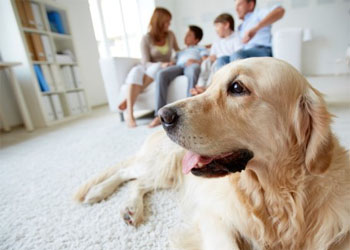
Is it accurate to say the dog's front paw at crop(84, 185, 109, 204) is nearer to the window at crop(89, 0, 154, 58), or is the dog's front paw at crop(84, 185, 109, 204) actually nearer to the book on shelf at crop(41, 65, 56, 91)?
the window at crop(89, 0, 154, 58)

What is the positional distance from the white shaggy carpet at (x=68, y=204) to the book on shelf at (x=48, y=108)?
940 millimetres

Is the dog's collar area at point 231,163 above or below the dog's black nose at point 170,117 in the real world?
below

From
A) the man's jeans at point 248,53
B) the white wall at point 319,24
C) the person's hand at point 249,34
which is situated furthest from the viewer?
the white wall at point 319,24

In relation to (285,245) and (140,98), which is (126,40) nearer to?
(140,98)

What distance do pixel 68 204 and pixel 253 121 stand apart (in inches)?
37.7

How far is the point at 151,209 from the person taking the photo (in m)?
0.93

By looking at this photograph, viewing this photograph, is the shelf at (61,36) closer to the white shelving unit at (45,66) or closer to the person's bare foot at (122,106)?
the white shelving unit at (45,66)

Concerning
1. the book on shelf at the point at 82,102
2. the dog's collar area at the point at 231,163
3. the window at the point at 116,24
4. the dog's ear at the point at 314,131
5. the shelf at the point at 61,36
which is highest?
the shelf at the point at 61,36

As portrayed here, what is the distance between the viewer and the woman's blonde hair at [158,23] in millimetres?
2792

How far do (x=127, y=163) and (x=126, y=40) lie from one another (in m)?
1.62

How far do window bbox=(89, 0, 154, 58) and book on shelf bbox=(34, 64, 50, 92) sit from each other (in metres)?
1.05

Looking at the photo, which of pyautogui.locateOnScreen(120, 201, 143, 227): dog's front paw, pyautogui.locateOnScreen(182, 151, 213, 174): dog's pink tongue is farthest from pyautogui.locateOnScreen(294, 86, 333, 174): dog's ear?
pyautogui.locateOnScreen(120, 201, 143, 227): dog's front paw

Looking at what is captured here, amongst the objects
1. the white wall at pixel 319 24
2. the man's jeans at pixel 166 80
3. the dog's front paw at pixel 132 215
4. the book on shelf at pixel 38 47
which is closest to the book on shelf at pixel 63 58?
the book on shelf at pixel 38 47

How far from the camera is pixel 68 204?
3.41ft
